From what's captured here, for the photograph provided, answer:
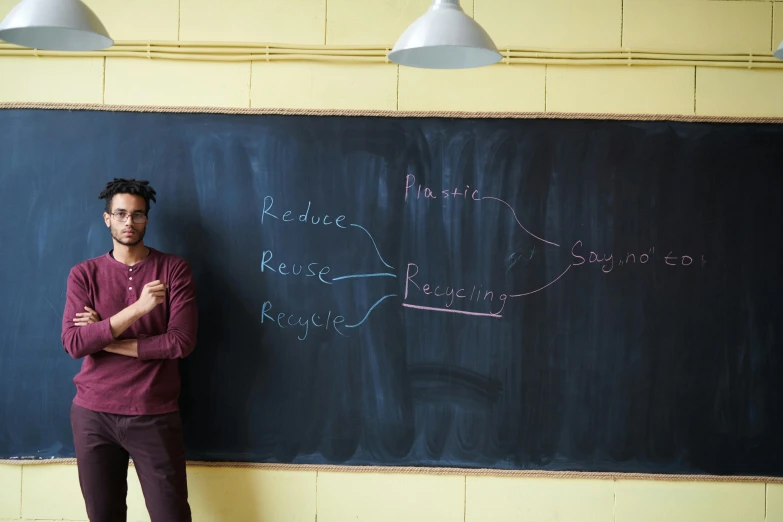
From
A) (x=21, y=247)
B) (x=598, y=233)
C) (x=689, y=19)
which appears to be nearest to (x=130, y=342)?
(x=21, y=247)

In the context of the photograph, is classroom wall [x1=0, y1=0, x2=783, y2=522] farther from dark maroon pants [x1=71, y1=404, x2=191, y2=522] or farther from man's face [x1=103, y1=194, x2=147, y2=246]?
man's face [x1=103, y1=194, x2=147, y2=246]

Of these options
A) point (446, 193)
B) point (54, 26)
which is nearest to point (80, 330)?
point (54, 26)

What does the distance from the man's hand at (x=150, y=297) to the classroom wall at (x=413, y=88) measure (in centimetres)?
85

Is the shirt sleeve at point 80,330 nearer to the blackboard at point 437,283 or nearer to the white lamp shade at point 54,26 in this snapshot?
the blackboard at point 437,283

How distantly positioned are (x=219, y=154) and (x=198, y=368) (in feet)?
3.07

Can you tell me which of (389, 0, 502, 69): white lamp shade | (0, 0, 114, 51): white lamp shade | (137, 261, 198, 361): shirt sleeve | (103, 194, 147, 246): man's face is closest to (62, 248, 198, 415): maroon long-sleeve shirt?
(137, 261, 198, 361): shirt sleeve

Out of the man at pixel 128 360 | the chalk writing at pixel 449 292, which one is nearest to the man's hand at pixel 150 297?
the man at pixel 128 360

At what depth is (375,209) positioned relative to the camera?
2975mm

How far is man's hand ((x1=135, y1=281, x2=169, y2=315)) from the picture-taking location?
2535 mm

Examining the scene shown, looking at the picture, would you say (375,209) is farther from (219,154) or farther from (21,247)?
(21,247)

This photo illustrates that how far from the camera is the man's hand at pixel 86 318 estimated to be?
260cm

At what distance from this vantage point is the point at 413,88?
9.78ft

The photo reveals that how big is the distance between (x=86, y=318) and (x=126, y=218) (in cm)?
41

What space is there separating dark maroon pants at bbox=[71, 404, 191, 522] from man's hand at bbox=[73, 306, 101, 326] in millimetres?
340
